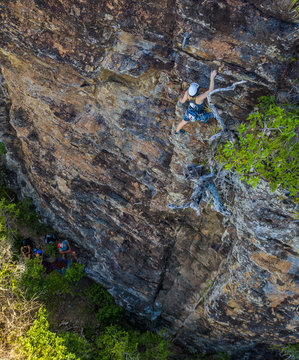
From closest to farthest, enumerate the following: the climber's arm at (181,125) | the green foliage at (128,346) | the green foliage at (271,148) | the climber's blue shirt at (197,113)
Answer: the green foliage at (271,148) → the climber's blue shirt at (197,113) → the climber's arm at (181,125) → the green foliage at (128,346)

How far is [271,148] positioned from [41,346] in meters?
9.52

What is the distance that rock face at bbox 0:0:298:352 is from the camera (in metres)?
6.67

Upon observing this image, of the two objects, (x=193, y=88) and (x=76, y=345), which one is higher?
(x=193, y=88)

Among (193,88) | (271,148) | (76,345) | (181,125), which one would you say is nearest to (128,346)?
(76,345)

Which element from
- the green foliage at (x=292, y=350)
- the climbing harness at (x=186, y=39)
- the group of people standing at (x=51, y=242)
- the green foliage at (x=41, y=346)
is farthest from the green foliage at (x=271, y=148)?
the group of people standing at (x=51, y=242)

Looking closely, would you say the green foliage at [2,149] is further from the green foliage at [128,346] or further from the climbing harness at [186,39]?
the climbing harness at [186,39]

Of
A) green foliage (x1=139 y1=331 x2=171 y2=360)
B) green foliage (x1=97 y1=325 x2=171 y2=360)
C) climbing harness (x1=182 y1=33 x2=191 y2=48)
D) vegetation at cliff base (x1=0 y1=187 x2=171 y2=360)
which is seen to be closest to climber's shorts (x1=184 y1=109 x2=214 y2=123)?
climbing harness (x1=182 y1=33 x2=191 y2=48)

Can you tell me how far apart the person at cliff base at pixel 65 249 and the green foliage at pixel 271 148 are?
411 inches

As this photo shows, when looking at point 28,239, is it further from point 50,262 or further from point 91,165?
point 91,165

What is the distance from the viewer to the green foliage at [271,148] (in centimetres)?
611

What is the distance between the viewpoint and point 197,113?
23.7 ft

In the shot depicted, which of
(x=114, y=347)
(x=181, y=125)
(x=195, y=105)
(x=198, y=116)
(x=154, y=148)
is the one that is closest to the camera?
(x=195, y=105)

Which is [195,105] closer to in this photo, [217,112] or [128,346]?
[217,112]

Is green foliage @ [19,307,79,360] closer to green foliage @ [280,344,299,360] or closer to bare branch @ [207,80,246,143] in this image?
green foliage @ [280,344,299,360]
